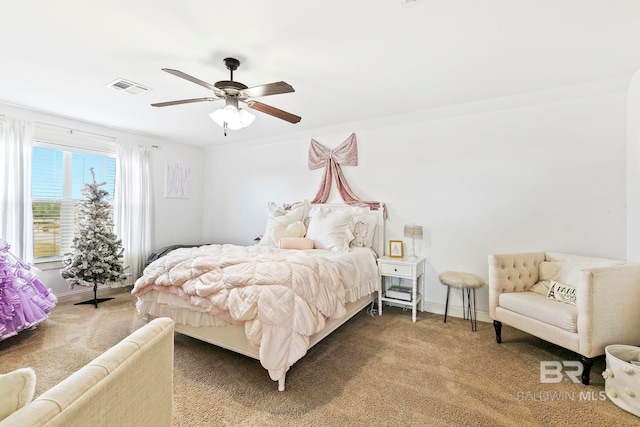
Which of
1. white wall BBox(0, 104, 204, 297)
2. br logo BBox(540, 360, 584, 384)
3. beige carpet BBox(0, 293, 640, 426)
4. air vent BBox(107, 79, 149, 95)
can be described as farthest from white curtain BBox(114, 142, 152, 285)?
br logo BBox(540, 360, 584, 384)

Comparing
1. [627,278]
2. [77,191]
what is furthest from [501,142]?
[77,191]

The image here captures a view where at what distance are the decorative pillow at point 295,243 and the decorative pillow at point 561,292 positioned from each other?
2393mm

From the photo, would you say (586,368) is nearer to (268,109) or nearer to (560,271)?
(560,271)

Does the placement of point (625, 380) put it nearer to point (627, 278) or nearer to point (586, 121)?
point (627, 278)

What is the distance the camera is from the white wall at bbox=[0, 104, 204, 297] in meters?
3.88

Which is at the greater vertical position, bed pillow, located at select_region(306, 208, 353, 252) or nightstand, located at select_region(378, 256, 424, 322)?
bed pillow, located at select_region(306, 208, 353, 252)

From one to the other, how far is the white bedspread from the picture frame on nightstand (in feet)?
3.33

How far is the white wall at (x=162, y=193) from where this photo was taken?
12.7 ft

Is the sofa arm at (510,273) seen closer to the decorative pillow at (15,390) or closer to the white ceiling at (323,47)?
the white ceiling at (323,47)

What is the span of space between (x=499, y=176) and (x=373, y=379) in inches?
100

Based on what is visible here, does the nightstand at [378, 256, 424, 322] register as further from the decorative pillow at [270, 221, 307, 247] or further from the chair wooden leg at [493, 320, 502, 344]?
the decorative pillow at [270, 221, 307, 247]

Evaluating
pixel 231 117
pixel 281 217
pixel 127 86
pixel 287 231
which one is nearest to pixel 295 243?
pixel 287 231

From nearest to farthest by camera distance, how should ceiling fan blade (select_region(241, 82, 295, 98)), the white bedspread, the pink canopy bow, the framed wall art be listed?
the white bedspread, ceiling fan blade (select_region(241, 82, 295, 98)), the pink canopy bow, the framed wall art

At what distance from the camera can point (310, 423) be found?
1.71 meters
